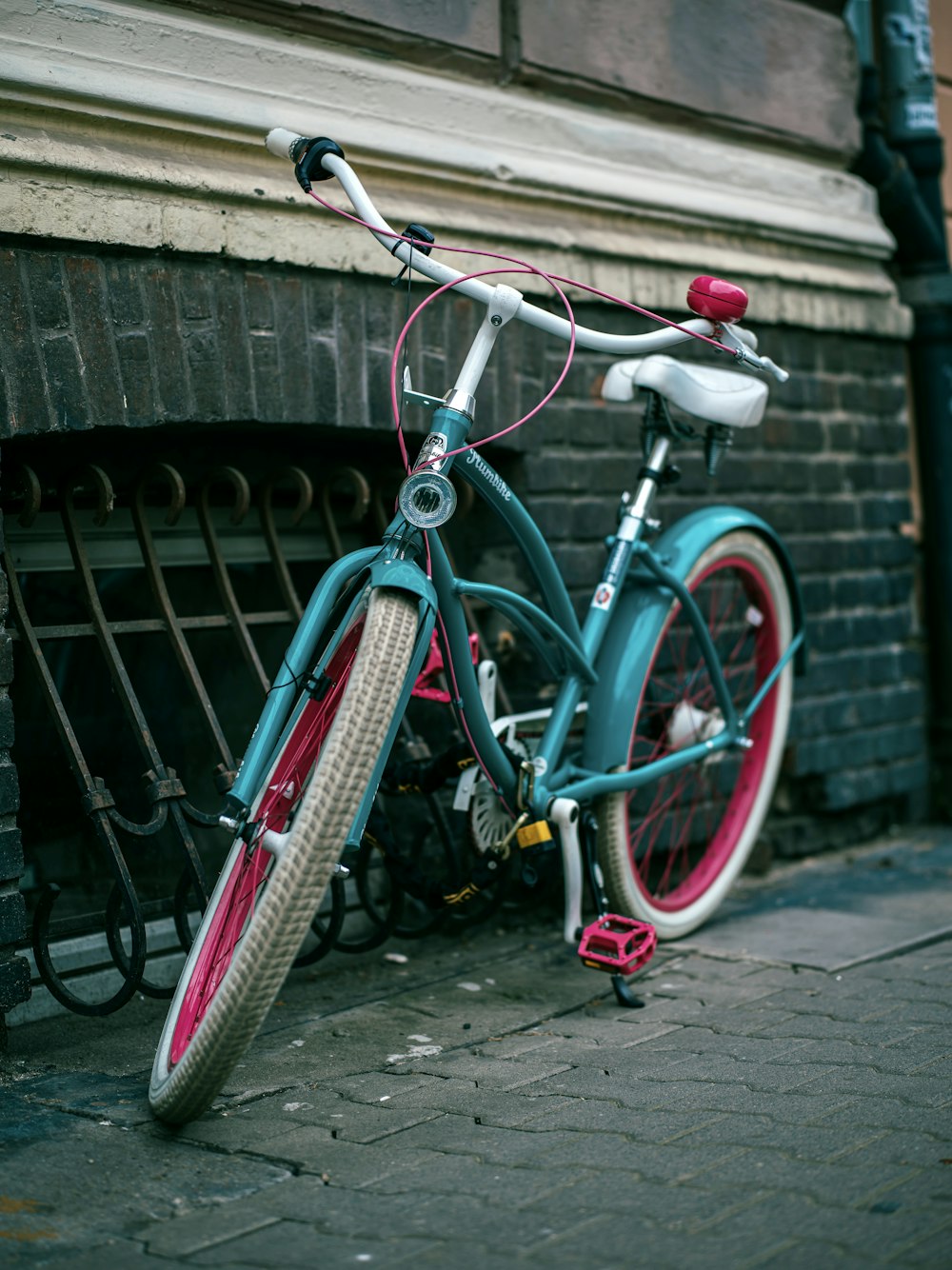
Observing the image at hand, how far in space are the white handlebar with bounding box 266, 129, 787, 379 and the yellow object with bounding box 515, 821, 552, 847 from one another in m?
0.93

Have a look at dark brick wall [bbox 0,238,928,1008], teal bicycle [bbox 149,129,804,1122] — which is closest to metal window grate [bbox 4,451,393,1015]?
dark brick wall [bbox 0,238,928,1008]

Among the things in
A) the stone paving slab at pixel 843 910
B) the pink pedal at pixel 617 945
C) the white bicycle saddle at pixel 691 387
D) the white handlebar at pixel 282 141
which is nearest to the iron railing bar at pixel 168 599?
the white handlebar at pixel 282 141

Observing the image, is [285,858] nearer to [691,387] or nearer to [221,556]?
[221,556]

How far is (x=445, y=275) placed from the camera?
8.66 feet

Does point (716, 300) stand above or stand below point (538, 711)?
above

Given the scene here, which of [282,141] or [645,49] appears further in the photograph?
[645,49]

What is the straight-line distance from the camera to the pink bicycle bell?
285 centimetres

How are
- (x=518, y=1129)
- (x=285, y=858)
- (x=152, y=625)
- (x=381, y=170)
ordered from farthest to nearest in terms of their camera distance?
(x=381, y=170)
(x=152, y=625)
(x=518, y=1129)
(x=285, y=858)

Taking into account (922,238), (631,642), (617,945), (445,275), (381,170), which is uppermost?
(922,238)

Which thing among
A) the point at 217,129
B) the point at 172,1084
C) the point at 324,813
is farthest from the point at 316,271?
the point at 172,1084

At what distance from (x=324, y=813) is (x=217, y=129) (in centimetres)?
163

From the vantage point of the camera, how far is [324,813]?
215 cm

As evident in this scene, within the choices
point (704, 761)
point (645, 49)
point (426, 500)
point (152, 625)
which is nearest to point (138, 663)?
point (152, 625)

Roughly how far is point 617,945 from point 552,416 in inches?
56.3
